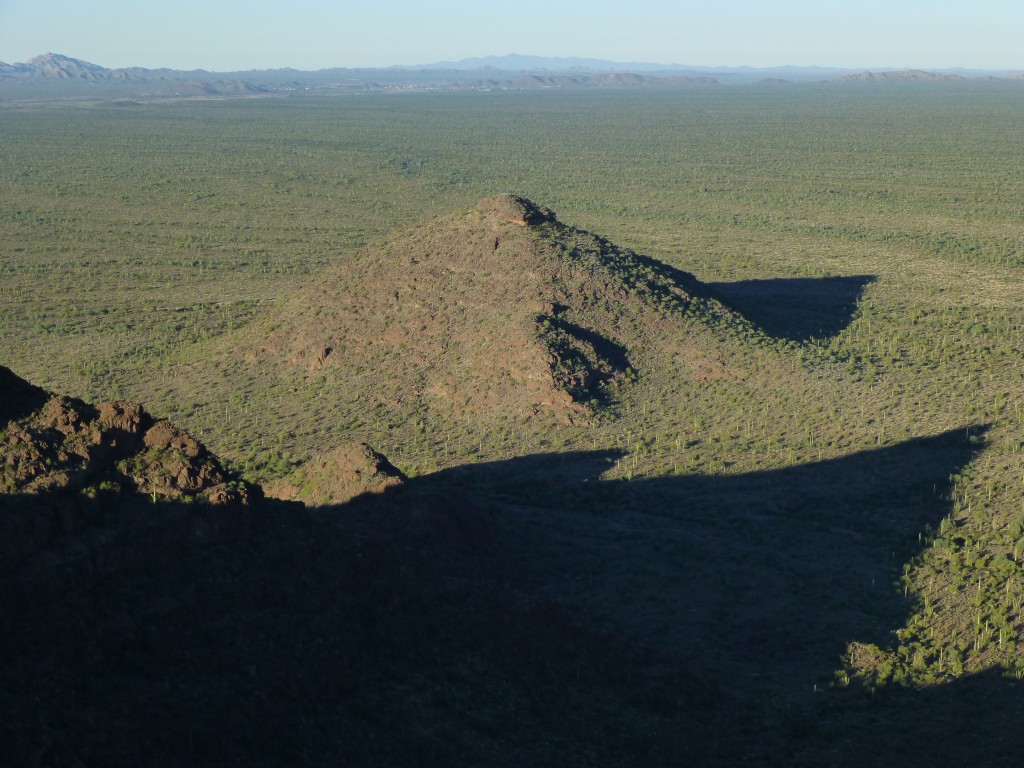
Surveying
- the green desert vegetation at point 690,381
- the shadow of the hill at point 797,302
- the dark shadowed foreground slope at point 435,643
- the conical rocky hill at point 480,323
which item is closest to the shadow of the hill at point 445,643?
the dark shadowed foreground slope at point 435,643

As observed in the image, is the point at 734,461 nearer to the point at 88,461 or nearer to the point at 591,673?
the point at 591,673

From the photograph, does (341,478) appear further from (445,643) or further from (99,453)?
(99,453)

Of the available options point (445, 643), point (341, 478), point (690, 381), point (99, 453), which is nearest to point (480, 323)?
point (690, 381)

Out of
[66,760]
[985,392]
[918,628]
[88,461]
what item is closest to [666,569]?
[918,628]

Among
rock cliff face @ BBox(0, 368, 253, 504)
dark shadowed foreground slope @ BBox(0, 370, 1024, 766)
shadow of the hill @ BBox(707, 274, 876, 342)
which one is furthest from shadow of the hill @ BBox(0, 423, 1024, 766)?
shadow of the hill @ BBox(707, 274, 876, 342)

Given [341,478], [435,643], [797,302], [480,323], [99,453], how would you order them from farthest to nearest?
1. [797,302]
2. [480,323]
3. [341,478]
4. [435,643]
5. [99,453]
